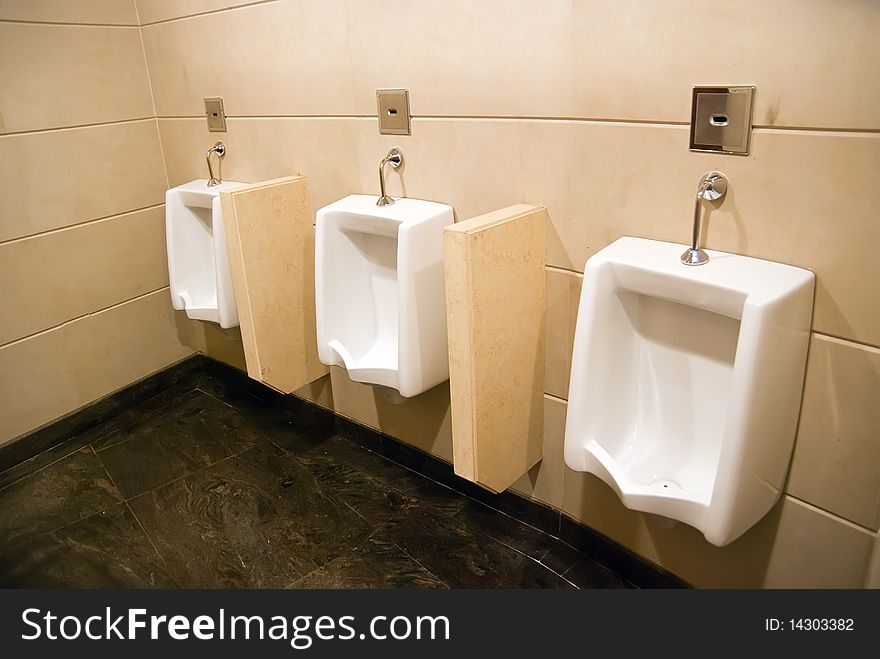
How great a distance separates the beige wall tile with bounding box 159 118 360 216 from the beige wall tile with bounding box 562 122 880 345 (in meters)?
0.79

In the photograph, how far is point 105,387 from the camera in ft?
8.28

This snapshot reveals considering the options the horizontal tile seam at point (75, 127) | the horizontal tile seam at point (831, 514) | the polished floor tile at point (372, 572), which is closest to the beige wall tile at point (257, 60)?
the horizontal tile seam at point (75, 127)

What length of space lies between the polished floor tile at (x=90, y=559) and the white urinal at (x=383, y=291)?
746 mm

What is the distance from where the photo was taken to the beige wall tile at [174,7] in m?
2.04

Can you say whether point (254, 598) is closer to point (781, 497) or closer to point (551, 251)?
point (551, 251)

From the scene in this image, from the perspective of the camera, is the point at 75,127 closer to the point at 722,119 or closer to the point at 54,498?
the point at 54,498

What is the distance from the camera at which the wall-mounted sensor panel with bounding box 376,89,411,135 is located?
5.51 feet

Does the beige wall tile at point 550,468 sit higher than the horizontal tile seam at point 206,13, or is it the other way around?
the horizontal tile seam at point 206,13

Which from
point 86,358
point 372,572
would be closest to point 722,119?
point 372,572

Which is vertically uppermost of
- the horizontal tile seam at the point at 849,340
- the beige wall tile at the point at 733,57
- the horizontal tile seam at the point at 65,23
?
the horizontal tile seam at the point at 65,23

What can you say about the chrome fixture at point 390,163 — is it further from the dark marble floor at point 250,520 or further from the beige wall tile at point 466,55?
the dark marble floor at point 250,520

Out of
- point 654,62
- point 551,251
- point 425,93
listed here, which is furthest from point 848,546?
point 425,93

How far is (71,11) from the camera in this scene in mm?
2221

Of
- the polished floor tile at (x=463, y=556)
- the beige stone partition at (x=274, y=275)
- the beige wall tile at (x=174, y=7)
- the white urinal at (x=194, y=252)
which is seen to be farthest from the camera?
the white urinal at (x=194, y=252)
